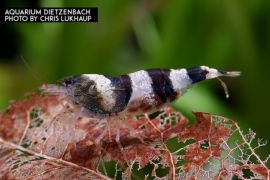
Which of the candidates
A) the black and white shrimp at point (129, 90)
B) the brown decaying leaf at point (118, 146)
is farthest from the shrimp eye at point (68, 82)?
the brown decaying leaf at point (118, 146)

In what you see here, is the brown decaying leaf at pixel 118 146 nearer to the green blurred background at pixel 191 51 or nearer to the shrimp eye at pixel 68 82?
the shrimp eye at pixel 68 82

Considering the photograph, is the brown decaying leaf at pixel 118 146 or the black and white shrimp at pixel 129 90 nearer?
the brown decaying leaf at pixel 118 146

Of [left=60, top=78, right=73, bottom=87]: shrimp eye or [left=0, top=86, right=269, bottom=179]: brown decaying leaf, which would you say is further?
[left=60, top=78, right=73, bottom=87]: shrimp eye

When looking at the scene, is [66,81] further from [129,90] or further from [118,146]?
[118,146]

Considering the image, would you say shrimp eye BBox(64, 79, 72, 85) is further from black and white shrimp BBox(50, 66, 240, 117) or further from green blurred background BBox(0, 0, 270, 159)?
green blurred background BBox(0, 0, 270, 159)

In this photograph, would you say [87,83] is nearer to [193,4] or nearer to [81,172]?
[81,172]

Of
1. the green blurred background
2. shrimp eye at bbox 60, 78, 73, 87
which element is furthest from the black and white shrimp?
the green blurred background

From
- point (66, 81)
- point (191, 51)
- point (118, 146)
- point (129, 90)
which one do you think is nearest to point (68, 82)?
point (66, 81)
